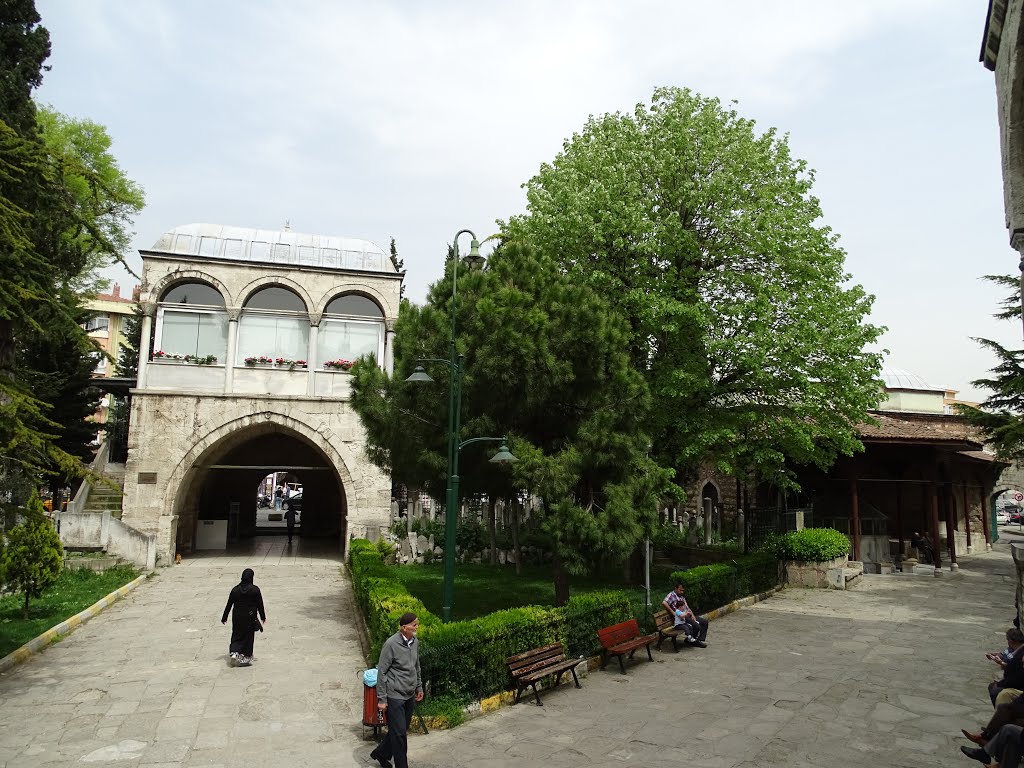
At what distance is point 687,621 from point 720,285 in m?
7.79

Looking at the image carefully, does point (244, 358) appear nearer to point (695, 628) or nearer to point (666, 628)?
point (666, 628)

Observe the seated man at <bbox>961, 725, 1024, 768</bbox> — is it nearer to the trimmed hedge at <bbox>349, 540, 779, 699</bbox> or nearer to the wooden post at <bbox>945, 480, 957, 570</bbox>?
the trimmed hedge at <bbox>349, 540, 779, 699</bbox>

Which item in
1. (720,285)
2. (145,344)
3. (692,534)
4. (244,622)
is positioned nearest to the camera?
(244,622)

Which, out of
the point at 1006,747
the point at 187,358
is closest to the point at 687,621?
the point at 1006,747

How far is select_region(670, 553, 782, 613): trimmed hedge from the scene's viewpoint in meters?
13.7

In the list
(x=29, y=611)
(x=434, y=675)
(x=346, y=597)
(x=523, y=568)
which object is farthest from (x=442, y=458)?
(x=523, y=568)

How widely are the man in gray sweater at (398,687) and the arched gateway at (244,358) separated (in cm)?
1420

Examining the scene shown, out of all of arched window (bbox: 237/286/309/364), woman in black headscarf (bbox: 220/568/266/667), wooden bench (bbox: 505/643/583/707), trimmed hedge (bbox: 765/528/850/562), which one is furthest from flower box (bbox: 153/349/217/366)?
trimmed hedge (bbox: 765/528/850/562)

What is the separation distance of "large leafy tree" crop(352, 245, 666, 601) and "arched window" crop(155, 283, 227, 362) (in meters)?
10.3

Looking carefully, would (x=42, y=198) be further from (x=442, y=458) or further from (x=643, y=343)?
(x=643, y=343)

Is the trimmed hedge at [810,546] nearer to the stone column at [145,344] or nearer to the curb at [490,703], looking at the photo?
the curb at [490,703]

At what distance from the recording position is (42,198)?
29.8 ft

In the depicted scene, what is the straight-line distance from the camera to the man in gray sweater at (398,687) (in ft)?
21.1

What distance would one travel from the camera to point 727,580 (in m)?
14.9
